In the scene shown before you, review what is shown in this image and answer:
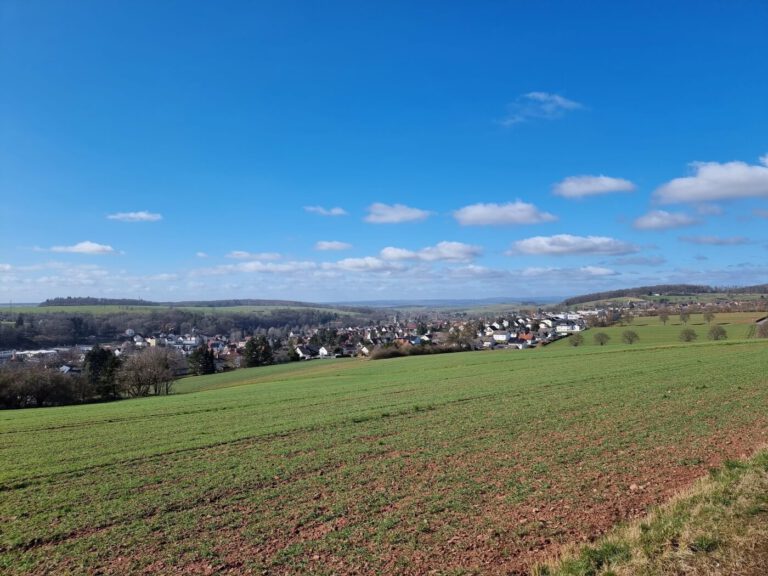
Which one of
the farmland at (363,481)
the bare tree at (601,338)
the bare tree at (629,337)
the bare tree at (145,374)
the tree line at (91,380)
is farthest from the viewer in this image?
the bare tree at (601,338)

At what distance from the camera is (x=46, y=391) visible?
47.2 m

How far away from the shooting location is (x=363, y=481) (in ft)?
33.3

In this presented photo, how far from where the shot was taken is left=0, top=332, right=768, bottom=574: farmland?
23.4 ft

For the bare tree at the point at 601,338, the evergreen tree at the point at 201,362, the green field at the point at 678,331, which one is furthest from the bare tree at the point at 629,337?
the evergreen tree at the point at 201,362

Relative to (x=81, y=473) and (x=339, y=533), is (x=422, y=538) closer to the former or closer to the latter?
(x=339, y=533)

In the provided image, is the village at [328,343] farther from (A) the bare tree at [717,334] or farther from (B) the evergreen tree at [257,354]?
(A) the bare tree at [717,334]

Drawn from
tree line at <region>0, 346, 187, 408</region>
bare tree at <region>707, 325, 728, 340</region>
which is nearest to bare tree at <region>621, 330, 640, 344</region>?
bare tree at <region>707, 325, 728, 340</region>

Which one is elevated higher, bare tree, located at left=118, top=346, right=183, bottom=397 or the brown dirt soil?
the brown dirt soil

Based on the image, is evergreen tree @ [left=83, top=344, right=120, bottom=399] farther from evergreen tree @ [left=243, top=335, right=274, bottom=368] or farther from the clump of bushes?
the clump of bushes

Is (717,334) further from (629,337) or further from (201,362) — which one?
(201,362)

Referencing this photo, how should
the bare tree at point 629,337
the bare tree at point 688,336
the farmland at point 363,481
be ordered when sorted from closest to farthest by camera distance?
the farmland at point 363,481 → the bare tree at point 688,336 → the bare tree at point 629,337

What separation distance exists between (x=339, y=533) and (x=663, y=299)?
199 m

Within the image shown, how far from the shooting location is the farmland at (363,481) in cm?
714

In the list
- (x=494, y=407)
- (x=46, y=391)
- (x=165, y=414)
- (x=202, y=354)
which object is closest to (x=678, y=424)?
(x=494, y=407)
